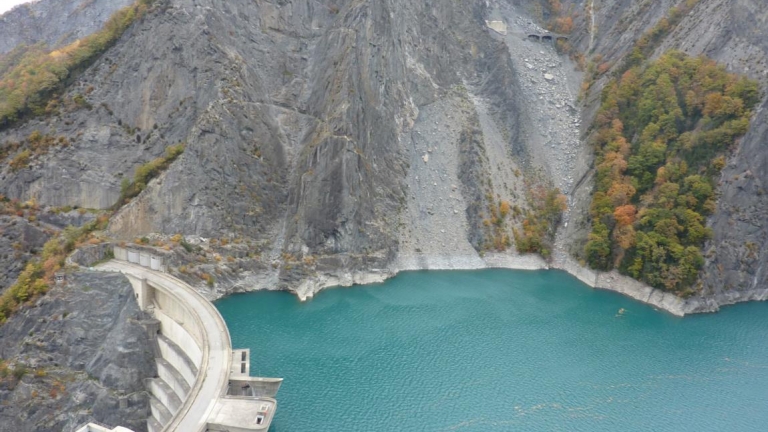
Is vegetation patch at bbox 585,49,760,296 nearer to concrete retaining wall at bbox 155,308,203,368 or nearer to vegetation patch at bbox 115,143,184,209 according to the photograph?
concrete retaining wall at bbox 155,308,203,368

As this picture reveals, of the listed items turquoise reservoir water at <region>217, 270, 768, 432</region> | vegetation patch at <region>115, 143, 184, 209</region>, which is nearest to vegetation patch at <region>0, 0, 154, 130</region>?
vegetation patch at <region>115, 143, 184, 209</region>

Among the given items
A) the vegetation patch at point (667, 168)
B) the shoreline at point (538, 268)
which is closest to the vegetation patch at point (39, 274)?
the shoreline at point (538, 268)

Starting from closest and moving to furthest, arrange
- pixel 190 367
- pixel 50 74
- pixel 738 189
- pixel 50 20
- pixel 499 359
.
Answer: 1. pixel 190 367
2. pixel 499 359
3. pixel 738 189
4. pixel 50 74
5. pixel 50 20

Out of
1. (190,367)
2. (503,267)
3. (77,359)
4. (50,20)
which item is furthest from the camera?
(50,20)

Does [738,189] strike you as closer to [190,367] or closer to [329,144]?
[329,144]

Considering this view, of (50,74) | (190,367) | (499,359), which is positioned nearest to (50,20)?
(50,74)

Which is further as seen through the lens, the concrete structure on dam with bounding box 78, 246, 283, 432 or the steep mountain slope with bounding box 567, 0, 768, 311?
the steep mountain slope with bounding box 567, 0, 768, 311

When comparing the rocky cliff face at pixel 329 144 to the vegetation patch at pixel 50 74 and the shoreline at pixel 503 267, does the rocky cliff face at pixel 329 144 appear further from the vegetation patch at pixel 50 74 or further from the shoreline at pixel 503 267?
the vegetation patch at pixel 50 74

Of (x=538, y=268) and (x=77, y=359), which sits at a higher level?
(x=77, y=359)
